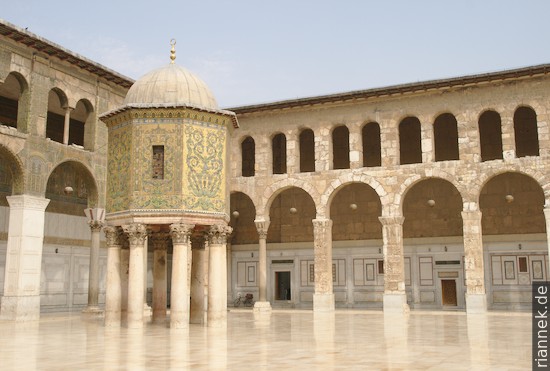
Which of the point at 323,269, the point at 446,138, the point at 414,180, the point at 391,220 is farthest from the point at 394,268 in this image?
the point at 446,138

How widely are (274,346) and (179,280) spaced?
12.9 ft

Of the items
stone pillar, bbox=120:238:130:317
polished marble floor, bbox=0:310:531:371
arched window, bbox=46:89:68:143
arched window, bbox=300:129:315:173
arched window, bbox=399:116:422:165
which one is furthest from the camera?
arched window, bbox=300:129:315:173

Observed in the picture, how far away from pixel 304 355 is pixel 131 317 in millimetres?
5886

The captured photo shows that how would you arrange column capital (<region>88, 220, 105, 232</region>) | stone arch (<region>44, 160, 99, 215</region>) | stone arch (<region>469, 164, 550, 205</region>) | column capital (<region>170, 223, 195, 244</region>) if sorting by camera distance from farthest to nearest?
1. stone arch (<region>44, 160, 99, 215</region>)
2. column capital (<region>88, 220, 105, 232</region>)
3. stone arch (<region>469, 164, 550, 205</region>)
4. column capital (<region>170, 223, 195, 244</region>)

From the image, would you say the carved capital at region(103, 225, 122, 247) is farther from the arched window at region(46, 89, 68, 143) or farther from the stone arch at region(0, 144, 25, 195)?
the arched window at region(46, 89, 68, 143)

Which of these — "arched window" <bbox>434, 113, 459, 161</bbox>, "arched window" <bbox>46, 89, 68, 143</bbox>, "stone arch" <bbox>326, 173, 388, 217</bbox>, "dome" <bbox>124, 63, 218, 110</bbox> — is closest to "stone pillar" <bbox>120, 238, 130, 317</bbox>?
"dome" <bbox>124, 63, 218, 110</bbox>

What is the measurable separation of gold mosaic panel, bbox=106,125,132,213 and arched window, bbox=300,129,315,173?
43.4ft

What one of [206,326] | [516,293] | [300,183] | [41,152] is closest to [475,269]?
[516,293]

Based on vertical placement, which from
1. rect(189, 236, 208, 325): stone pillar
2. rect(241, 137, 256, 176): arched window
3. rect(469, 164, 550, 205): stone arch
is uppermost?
rect(241, 137, 256, 176): arched window

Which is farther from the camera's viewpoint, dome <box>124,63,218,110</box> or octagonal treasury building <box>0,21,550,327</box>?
dome <box>124,63,218,110</box>

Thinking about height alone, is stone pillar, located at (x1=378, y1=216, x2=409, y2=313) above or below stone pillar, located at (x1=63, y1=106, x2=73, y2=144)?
below

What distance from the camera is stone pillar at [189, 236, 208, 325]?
16.0 meters

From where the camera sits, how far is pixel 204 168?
15.0 metres

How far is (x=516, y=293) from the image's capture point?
2439cm
